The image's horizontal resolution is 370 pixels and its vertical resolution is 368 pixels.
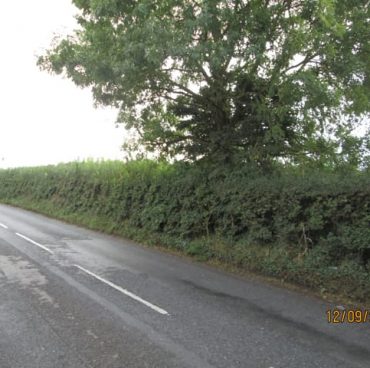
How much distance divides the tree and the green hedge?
1390 millimetres

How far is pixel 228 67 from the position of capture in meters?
13.9

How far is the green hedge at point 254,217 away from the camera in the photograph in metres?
9.41

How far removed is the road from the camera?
5.73 metres

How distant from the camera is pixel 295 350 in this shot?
241 inches

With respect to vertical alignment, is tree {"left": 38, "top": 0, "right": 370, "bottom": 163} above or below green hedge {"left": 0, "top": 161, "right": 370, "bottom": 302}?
above

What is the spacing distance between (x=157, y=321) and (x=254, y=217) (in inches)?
215

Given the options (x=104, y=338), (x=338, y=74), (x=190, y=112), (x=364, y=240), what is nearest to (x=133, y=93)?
(x=190, y=112)

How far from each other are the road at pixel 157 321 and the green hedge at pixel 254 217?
806mm
